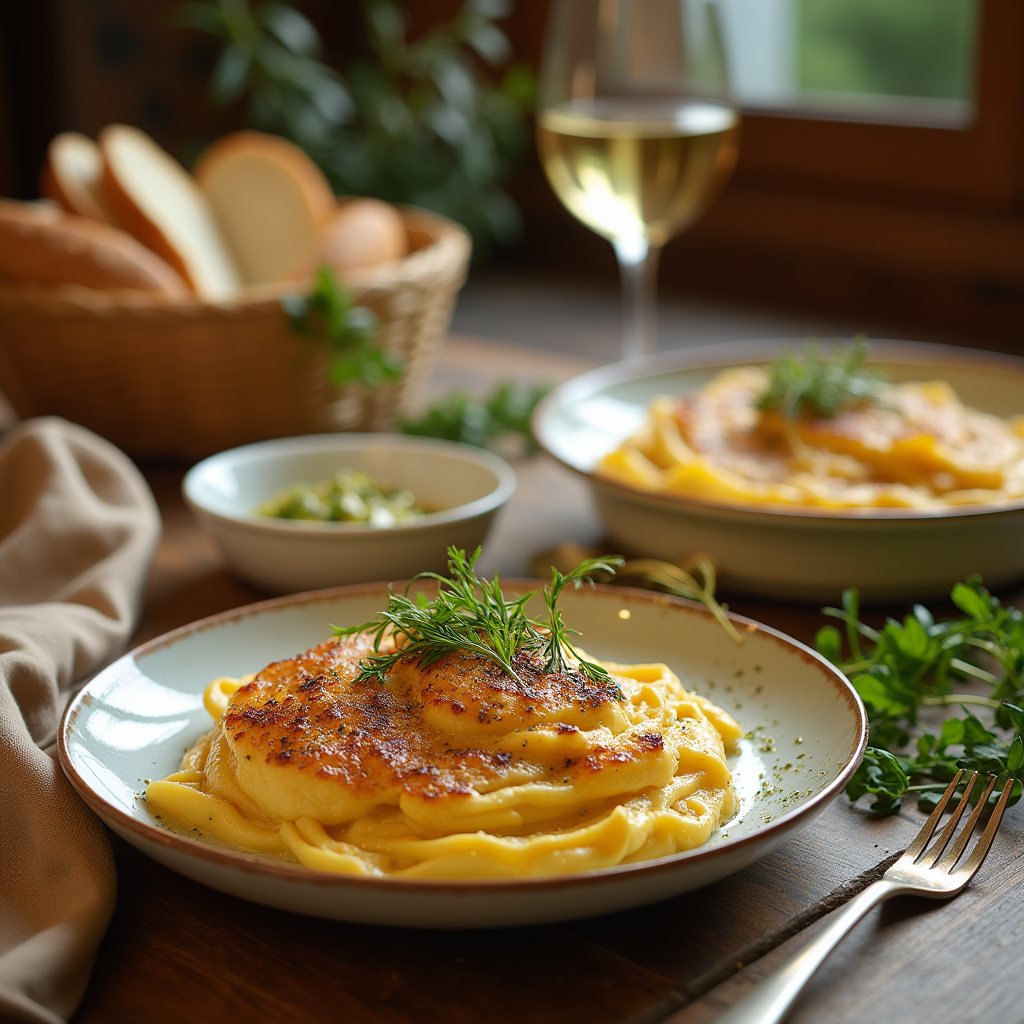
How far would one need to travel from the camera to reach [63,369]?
6.34ft

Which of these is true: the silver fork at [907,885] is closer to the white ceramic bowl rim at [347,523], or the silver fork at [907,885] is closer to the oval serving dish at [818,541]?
the oval serving dish at [818,541]

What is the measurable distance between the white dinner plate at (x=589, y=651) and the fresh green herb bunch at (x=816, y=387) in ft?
1.65

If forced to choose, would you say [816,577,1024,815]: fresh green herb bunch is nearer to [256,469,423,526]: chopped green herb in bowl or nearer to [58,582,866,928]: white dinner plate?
[58,582,866,928]: white dinner plate

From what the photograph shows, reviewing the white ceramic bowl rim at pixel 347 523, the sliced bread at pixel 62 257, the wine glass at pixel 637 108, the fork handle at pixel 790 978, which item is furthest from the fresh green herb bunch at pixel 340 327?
the fork handle at pixel 790 978

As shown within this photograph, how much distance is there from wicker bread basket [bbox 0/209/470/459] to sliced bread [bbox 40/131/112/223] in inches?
11.1

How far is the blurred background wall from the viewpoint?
115 inches

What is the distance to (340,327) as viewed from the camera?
1904 millimetres

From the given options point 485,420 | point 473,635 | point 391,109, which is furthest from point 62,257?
point 391,109

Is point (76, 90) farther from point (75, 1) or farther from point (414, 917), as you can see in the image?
point (414, 917)

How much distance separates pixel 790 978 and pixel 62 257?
5.12 ft

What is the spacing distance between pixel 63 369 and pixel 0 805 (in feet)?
3.52

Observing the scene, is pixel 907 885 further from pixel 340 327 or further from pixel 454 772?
pixel 340 327

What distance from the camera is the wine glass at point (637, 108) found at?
5.88ft

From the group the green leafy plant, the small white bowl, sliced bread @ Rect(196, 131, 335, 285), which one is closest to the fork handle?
the small white bowl
